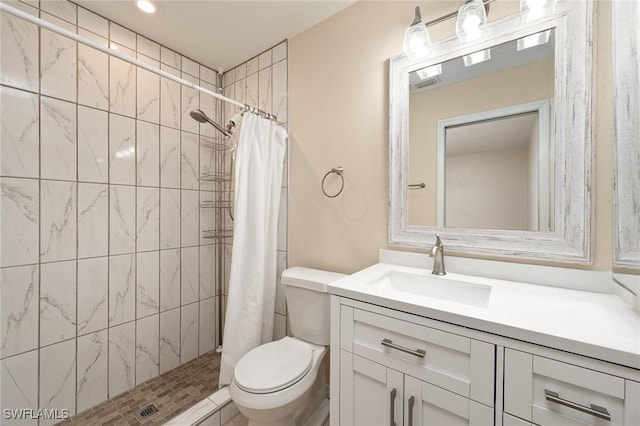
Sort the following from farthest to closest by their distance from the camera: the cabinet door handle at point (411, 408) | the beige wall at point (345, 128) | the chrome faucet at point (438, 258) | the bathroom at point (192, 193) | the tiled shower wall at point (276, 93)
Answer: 1. the tiled shower wall at point (276, 93)
2. the beige wall at point (345, 128)
3. the chrome faucet at point (438, 258)
4. the bathroom at point (192, 193)
5. the cabinet door handle at point (411, 408)

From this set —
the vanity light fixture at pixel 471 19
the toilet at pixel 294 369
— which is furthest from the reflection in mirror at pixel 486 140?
the toilet at pixel 294 369

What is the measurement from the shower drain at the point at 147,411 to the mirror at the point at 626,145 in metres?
2.26

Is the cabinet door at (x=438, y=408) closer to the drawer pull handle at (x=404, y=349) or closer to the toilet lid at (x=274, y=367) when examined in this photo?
the drawer pull handle at (x=404, y=349)

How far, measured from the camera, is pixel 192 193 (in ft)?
6.84

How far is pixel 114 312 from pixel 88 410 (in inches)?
21.7

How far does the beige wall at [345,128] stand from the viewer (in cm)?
146

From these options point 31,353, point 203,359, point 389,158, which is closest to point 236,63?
point 389,158

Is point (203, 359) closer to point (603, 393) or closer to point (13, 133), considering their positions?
point (13, 133)

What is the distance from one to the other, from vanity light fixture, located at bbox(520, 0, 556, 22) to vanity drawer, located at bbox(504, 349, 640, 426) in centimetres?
126

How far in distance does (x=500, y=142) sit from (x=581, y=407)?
97 centimetres

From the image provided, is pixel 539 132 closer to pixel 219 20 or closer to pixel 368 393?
pixel 368 393

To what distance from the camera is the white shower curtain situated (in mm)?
1597

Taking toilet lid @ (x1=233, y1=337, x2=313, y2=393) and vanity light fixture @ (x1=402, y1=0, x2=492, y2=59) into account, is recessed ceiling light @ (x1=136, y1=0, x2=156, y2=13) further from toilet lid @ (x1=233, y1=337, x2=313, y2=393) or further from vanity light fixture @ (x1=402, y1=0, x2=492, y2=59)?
toilet lid @ (x1=233, y1=337, x2=313, y2=393)

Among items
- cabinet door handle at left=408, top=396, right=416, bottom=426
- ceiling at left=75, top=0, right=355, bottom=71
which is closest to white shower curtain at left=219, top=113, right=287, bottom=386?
ceiling at left=75, top=0, right=355, bottom=71
